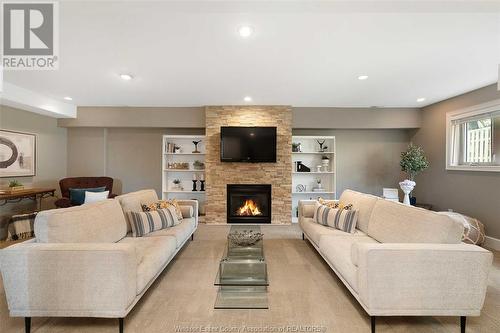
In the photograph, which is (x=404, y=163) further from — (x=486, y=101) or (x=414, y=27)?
(x=414, y=27)

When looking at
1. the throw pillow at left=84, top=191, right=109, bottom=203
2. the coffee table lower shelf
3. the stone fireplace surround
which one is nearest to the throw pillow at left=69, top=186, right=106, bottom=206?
the throw pillow at left=84, top=191, right=109, bottom=203

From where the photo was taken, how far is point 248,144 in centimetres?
516

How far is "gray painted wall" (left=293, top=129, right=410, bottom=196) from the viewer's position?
5.92 m

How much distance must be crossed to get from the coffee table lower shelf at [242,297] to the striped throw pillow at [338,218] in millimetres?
1353

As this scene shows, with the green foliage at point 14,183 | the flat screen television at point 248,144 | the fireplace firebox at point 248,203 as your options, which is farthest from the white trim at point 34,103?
the fireplace firebox at point 248,203

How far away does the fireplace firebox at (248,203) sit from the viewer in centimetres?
533

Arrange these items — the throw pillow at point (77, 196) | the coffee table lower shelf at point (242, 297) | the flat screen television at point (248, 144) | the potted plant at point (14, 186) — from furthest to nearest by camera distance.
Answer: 1. the flat screen television at point (248, 144)
2. the throw pillow at point (77, 196)
3. the potted plant at point (14, 186)
4. the coffee table lower shelf at point (242, 297)

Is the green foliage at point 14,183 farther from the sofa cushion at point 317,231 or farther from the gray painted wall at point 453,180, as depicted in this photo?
the gray painted wall at point 453,180

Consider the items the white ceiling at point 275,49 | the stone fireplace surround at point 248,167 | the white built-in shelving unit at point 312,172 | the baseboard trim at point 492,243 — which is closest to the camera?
the white ceiling at point 275,49

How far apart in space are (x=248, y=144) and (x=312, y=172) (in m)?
1.63

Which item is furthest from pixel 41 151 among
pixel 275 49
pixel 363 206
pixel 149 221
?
pixel 363 206

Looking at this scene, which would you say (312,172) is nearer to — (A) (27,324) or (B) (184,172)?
(B) (184,172)
